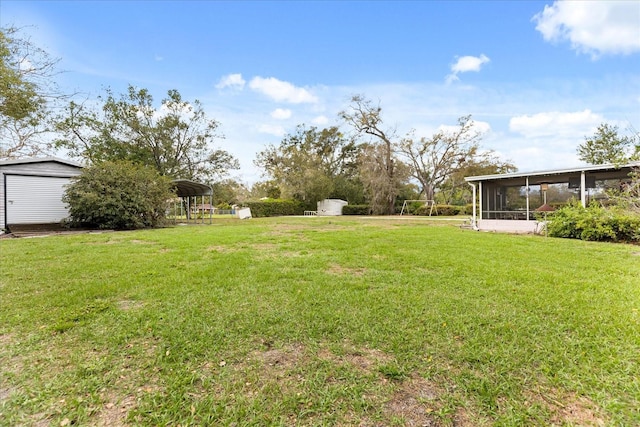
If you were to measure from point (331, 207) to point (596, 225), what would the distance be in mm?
22743

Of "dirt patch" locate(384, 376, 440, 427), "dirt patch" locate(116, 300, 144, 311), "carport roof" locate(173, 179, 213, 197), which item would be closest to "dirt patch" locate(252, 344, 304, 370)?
"dirt patch" locate(384, 376, 440, 427)

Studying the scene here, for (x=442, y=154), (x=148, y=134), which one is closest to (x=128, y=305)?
(x=148, y=134)

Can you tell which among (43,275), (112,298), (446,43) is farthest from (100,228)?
(446,43)

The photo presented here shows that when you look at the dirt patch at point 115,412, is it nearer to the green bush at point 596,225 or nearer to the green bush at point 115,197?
the green bush at point 596,225

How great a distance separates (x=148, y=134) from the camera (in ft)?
64.2

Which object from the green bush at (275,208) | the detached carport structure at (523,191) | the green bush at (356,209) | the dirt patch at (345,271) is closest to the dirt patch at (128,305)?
the dirt patch at (345,271)

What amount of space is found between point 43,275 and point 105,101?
19451mm

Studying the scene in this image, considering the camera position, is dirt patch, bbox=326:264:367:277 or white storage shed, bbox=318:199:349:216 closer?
→ dirt patch, bbox=326:264:367:277

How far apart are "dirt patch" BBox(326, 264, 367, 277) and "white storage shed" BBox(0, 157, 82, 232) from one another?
12.9m

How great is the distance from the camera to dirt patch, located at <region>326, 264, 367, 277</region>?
14.4 feet

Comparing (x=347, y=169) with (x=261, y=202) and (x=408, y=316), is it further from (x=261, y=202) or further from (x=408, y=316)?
(x=408, y=316)

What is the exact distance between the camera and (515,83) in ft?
41.5

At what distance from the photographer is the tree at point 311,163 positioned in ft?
94.1

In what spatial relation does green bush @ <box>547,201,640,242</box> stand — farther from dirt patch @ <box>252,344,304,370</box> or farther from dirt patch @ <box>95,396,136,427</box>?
dirt patch @ <box>95,396,136,427</box>
